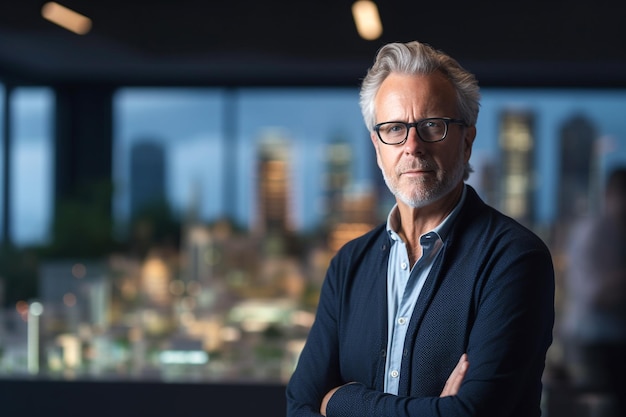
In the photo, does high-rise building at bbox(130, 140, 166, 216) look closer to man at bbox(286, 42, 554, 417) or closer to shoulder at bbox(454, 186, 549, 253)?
man at bbox(286, 42, 554, 417)

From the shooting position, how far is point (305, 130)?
437cm

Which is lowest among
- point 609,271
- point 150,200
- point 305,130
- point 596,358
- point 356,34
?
point 596,358

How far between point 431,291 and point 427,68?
385 mm

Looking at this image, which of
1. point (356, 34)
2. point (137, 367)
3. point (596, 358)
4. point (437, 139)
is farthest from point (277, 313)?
point (437, 139)

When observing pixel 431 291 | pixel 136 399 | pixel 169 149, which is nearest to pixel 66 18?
pixel 169 149

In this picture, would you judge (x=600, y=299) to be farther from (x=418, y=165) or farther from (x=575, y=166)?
(x=418, y=165)

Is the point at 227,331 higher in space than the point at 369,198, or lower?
lower

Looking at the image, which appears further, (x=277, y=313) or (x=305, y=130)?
(x=305, y=130)

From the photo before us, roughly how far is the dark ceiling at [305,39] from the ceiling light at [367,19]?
33 mm

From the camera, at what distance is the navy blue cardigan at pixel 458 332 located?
1317 mm

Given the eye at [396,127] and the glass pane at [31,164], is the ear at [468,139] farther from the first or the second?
the glass pane at [31,164]

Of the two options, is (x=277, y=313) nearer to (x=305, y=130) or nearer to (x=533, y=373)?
(x=305, y=130)

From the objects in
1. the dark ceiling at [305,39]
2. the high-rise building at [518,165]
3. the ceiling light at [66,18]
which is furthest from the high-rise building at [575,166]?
the ceiling light at [66,18]

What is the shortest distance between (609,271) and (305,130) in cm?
170
